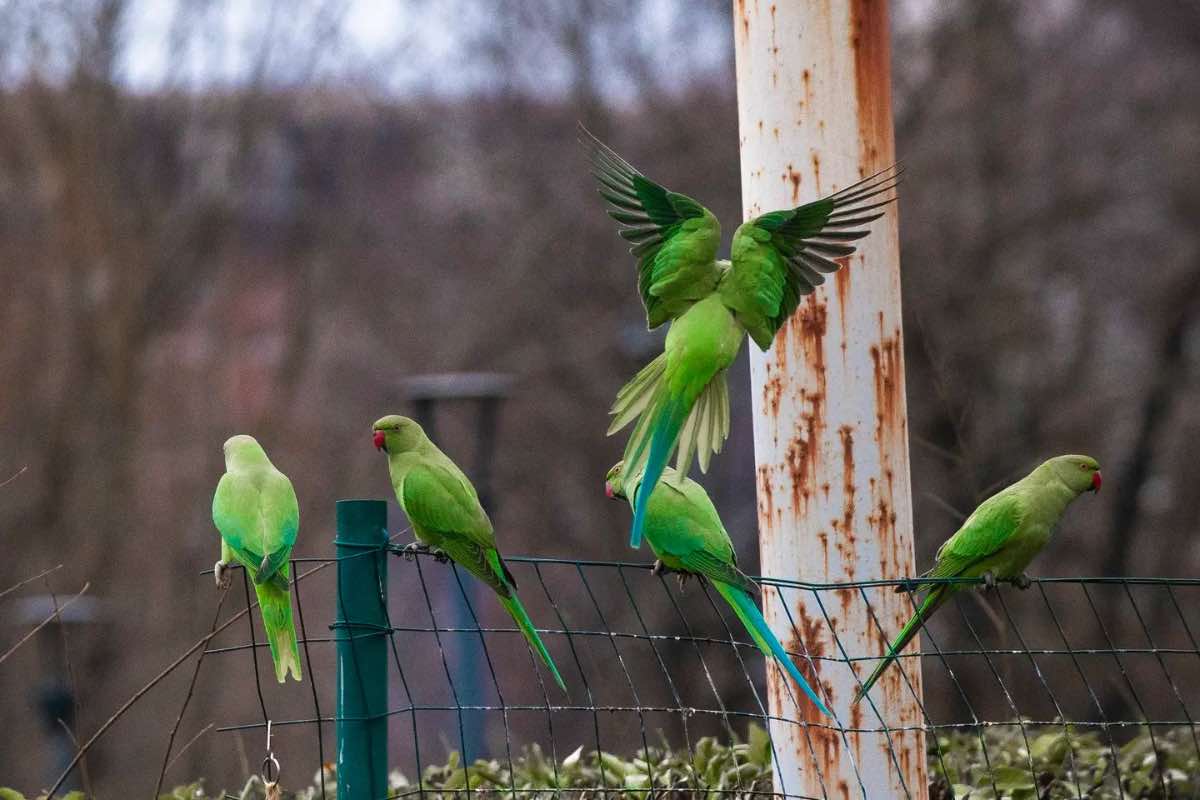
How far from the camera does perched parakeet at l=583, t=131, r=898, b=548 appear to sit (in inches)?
161

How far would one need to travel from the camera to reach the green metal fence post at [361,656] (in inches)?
144

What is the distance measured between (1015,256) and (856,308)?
11901 mm

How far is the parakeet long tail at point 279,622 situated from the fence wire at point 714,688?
14cm

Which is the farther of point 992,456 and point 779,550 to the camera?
point 992,456

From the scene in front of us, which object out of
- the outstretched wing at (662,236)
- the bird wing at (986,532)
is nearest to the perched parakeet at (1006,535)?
the bird wing at (986,532)

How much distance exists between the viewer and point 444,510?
14.6 ft

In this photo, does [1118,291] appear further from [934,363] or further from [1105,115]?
[934,363]

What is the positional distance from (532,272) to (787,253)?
1319 centimetres

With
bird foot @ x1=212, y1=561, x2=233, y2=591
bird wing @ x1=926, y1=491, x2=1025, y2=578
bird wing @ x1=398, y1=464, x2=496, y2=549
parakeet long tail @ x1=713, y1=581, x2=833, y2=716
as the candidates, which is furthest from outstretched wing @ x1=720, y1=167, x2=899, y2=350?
bird foot @ x1=212, y1=561, x2=233, y2=591

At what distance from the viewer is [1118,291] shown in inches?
619

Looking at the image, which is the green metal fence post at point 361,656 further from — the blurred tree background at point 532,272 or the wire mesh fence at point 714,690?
the blurred tree background at point 532,272

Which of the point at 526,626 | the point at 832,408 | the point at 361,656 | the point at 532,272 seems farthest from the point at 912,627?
the point at 532,272

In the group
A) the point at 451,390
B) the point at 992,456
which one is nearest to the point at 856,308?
the point at 451,390

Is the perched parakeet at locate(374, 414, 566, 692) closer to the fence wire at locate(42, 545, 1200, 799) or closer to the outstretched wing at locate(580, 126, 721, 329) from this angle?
the fence wire at locate(42, 545, 1200, 799)
